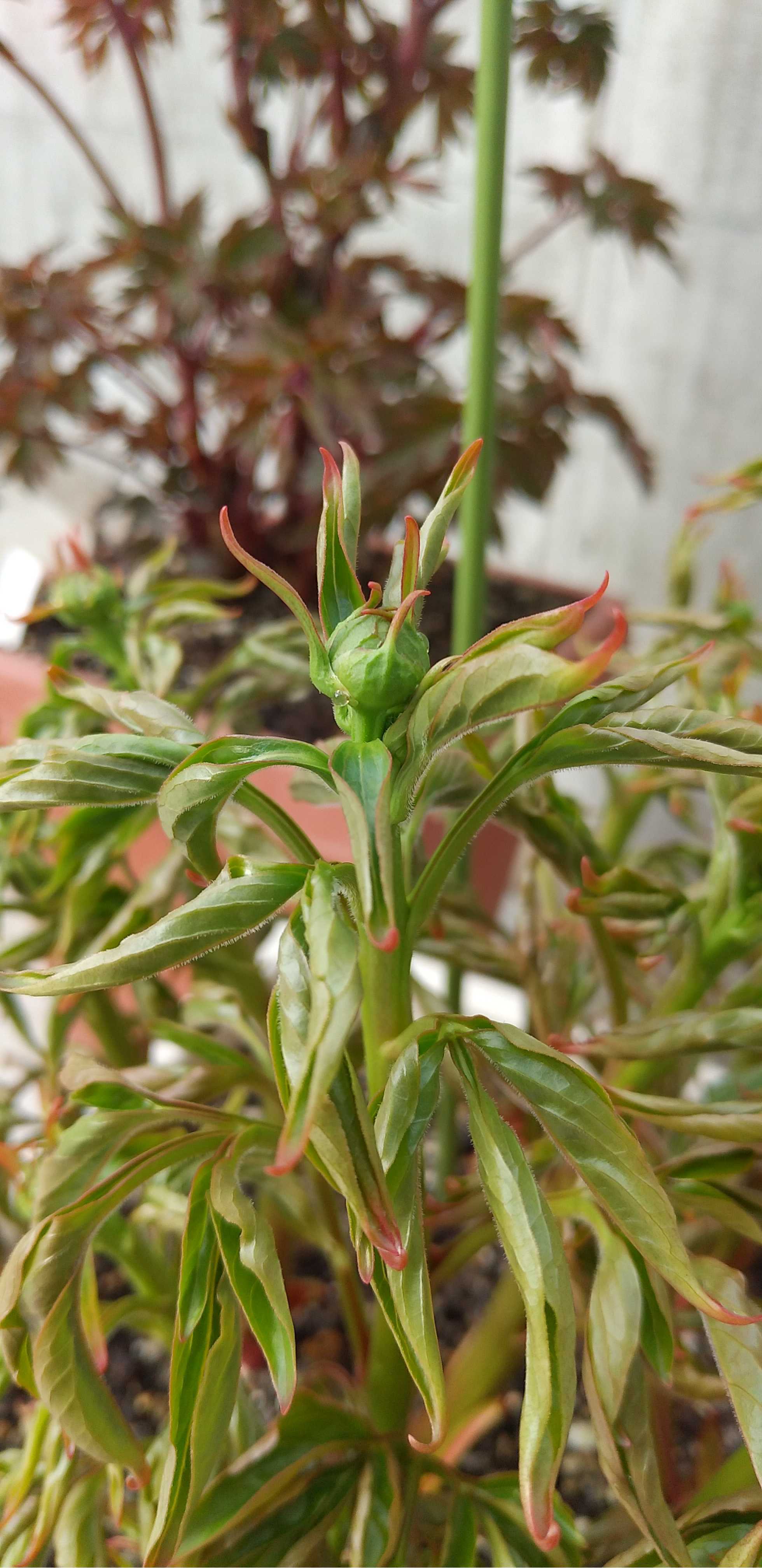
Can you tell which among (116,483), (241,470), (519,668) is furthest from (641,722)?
(116,483)

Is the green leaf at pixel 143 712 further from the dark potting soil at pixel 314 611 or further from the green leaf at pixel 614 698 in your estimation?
the dark potting soil at pixel 314 611

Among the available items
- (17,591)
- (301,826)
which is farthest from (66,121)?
(301,826)

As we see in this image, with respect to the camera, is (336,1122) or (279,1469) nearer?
(336,1122)

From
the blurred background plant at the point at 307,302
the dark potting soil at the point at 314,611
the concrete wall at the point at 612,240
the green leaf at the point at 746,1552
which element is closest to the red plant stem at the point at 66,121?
the blurred background plant at the point at 307,302

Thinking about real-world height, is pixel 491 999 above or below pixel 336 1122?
below

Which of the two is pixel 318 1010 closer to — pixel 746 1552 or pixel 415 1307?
pixel 415 1307

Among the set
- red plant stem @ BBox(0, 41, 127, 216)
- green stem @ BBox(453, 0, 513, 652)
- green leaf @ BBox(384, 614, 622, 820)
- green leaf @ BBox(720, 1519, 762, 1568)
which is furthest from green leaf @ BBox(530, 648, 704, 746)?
red plant stem @ BBox(0, 41, 127, 216)
